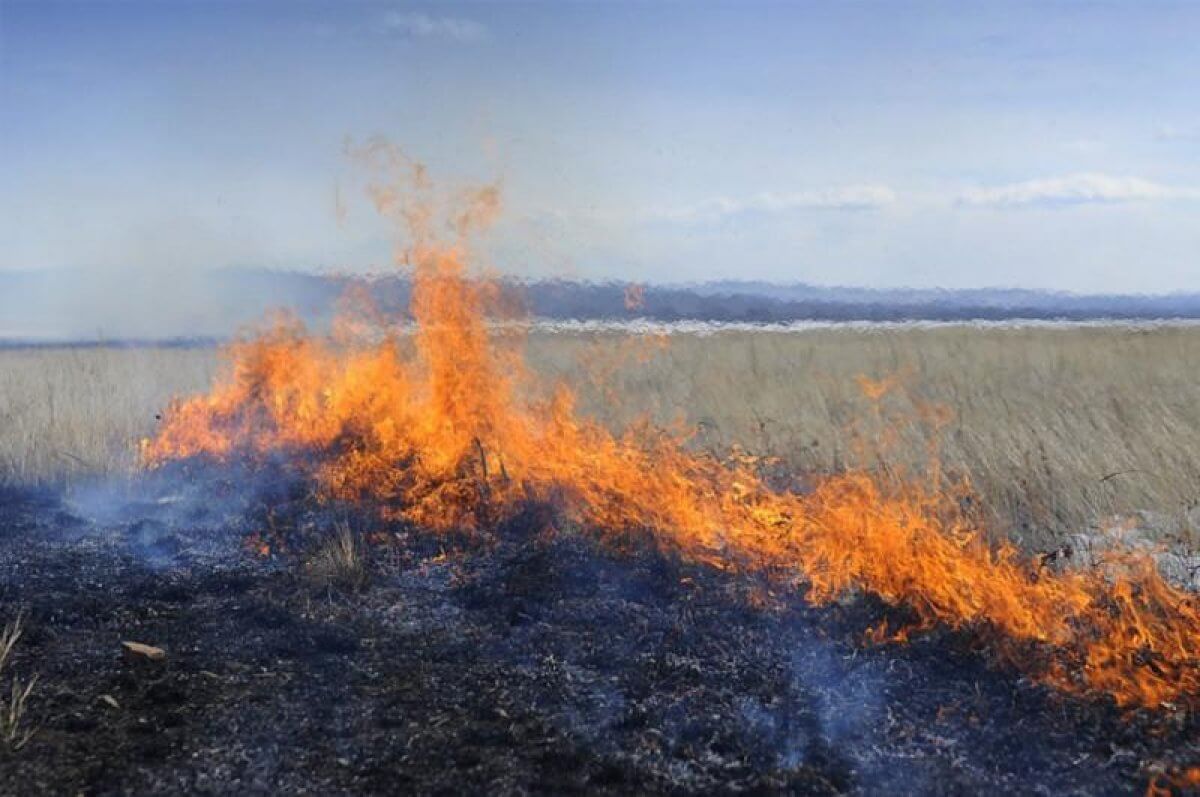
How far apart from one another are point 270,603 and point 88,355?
13667mm

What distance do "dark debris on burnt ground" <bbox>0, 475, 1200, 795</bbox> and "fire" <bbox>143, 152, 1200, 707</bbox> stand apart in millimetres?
297

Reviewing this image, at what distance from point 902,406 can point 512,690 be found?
25.0ft

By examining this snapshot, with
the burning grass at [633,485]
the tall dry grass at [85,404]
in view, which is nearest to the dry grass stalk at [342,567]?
the burning grass at [633,485]

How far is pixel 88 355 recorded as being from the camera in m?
18.2

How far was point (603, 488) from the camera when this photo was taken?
8000 millimetres

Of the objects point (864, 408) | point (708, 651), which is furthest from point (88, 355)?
point (708, 651)

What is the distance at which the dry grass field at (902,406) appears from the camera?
8383mm

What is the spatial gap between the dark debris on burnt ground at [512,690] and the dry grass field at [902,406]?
266 centimetres

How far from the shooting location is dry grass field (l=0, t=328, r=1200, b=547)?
8383 mm

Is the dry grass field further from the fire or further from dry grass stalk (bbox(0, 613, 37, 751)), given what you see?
dry grass stalk (bbox(0, 613, 37, 751))

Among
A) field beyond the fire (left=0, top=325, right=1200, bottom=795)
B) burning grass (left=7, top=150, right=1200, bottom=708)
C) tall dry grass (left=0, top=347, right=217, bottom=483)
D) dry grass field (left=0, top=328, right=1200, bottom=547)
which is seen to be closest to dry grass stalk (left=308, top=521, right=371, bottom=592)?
field beyond the fire (left=0, top=325, right=1200, bottom=795)

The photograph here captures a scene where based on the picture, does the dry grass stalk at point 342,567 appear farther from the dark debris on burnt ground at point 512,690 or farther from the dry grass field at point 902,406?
the dry grass field at point 902,406

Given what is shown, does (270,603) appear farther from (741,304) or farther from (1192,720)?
(741,304)

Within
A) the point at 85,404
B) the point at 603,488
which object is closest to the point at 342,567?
the point at 603,488
